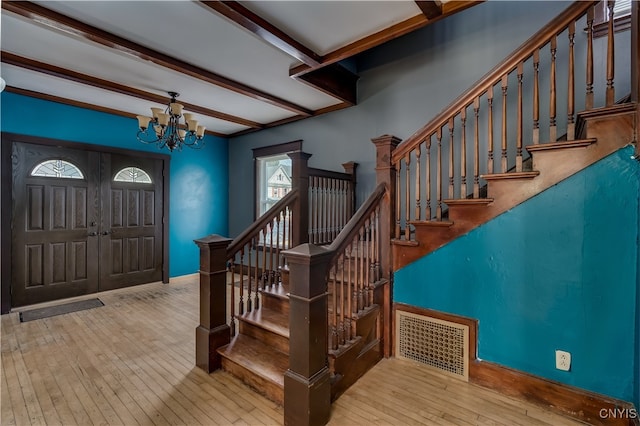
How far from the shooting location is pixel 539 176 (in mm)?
1974

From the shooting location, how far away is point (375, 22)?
8.34 ft

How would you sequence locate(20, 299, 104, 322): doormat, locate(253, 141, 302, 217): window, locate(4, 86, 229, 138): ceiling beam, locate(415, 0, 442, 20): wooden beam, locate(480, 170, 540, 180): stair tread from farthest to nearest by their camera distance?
locate(253, 141, 302, 217): window, locate(4, 86, 229, 138): ceiling beam, locate(20, 299, 104, 322): doormat, locate(415, 0, 442, 20): wooden beam, locate(480, 170, 540, 180): stair tread

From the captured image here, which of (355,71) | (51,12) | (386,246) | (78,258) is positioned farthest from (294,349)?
(78,258)

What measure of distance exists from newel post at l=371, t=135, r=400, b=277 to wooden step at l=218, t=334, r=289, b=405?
1152 millimetres

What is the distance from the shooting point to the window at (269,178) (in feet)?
18.4

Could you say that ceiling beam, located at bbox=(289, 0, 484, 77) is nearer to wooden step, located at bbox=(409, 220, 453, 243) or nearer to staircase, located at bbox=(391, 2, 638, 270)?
staircase, located at bbox=(391, 2, 638, 270)

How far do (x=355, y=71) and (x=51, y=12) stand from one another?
3.18 m

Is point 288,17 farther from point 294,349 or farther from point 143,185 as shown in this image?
point 143,185

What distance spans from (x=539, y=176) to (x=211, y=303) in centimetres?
259

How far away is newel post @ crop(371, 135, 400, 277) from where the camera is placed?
261 cm

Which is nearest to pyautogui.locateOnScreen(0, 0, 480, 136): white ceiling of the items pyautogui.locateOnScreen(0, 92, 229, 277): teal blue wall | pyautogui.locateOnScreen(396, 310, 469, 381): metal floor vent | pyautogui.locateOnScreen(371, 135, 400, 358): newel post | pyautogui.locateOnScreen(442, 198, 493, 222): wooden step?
pyautogui.locateOnScreen(0, 92, 229, 277): teal blue wall

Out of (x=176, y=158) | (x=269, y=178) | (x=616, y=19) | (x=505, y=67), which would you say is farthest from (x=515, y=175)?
(x=176, y=158)

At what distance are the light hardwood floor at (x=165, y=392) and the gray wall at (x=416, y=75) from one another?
8.15 ft

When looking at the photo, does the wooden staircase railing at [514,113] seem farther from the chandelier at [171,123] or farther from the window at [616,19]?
the chandelier at [171,123]
